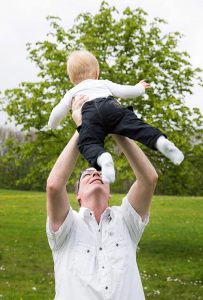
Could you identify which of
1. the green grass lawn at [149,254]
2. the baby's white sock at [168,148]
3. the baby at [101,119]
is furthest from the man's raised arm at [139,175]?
the green grass lawn at [149,254]

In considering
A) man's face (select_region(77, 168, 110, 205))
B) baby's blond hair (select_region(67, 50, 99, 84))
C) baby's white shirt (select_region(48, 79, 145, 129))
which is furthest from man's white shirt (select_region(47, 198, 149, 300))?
baby's blond hair (select_region(67, 50, 99, 84))

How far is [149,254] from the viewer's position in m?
19.8

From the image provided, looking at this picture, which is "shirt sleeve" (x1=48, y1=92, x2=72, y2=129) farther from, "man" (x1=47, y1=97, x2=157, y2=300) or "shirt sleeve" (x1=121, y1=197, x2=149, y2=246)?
"shirt sleeve" (x1=121, y1=197, x2=149, y2=246)

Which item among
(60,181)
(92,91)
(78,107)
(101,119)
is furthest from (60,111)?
(60,181)

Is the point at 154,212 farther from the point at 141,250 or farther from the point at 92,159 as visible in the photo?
the point at 92,159

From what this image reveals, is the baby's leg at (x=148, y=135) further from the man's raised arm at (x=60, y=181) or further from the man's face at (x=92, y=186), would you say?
the man's face at (x=92, y=186)

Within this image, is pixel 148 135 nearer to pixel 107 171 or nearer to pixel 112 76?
pixel 107 171

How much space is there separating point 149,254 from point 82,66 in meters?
15.5

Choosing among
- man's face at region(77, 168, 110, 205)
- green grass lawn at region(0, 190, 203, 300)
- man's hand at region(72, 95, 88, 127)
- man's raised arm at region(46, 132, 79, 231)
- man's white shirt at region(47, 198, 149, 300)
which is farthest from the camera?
green grass lawn at region(0, 190, 203, 300)

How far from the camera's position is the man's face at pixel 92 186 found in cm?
495

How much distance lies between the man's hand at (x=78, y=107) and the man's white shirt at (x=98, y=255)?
661 mm

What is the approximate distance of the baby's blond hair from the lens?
4.85 m

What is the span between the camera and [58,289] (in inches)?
187

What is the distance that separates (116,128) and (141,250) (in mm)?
16460
